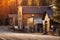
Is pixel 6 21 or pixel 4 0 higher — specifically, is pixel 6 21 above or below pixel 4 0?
below

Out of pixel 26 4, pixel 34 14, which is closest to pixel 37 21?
pixel 34 14

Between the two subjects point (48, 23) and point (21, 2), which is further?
point (21, 2)

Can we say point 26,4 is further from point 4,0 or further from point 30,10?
point 4,0

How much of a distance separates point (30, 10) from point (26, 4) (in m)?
6.09

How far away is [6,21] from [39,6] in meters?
23.8

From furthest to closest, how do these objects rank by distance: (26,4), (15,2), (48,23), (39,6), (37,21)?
(15,2)
(26,4)
(39,6)
(37,21)
(48,23)

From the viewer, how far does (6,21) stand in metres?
78.6

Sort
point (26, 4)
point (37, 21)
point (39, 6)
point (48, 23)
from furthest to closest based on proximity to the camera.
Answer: point (26, 4), point (39, 6), point (37, 21), point (48, 23)

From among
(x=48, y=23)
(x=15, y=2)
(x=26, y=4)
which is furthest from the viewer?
(x=15, y=2)

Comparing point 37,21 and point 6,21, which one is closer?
point 37,21

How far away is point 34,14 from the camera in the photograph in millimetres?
57750

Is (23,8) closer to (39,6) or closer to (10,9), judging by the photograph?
(39,6)

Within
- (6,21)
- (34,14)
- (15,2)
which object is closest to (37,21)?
(34,14)

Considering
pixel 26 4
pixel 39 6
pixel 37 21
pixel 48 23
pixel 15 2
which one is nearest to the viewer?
pixel 48 23
